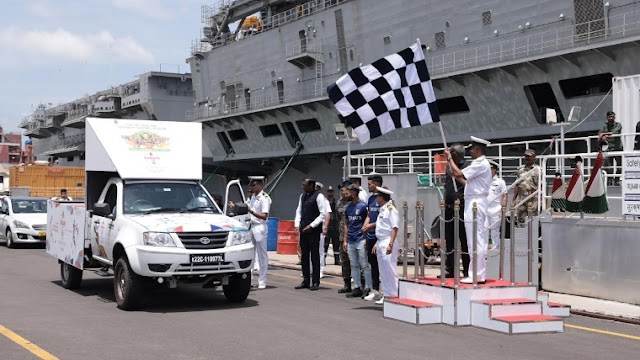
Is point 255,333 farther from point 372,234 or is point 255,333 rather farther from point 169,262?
point 372,234

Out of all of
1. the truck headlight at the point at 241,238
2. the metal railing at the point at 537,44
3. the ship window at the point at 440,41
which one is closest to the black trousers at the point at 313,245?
the truck headlight at the point at 241,238

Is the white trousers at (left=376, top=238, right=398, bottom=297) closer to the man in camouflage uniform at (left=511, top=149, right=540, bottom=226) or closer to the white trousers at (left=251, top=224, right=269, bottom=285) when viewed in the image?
the white trousers at (left=251, top=224, right=269, bottom=285)

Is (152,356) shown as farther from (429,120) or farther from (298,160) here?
(298,160)

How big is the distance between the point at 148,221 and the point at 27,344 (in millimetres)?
2940

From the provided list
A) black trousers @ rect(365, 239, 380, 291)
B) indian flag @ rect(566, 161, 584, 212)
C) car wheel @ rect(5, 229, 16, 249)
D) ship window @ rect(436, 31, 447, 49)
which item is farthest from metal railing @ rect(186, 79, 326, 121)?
black trousers @ rect(365, 239, 380, 291)

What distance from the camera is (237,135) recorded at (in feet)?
181

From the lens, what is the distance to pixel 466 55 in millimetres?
34000

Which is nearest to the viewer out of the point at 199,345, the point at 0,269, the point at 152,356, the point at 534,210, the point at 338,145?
the point at 152,356

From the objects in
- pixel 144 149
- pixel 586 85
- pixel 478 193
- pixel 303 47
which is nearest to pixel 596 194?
pixel 478 193

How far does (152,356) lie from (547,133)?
86.2 feet

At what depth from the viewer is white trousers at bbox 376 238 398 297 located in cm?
1024

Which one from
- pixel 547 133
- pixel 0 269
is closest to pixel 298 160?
pixel 547 133

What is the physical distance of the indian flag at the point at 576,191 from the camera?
11.7 metres

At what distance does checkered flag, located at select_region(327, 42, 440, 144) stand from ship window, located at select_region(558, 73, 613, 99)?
21.2 metres
